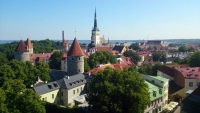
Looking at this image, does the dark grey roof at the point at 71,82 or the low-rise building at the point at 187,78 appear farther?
the low-rise building at the point at 187,78

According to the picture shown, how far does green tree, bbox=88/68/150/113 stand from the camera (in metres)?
23.2

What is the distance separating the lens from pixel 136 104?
23.5m

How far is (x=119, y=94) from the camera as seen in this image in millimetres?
23469

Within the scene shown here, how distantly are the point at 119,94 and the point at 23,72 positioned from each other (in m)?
18.6

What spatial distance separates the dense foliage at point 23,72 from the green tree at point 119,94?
580 inches

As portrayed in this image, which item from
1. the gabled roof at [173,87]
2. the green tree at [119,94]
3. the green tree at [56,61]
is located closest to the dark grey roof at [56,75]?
the green tree at [56,61]

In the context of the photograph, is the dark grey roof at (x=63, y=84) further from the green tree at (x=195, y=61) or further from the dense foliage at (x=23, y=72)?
the green tree at (x=195, y=61)

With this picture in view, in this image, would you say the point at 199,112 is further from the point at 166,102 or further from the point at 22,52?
the point at 22,52

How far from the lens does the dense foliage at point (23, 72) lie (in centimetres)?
3269

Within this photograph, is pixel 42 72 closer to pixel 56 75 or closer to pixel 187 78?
pixel 56 75

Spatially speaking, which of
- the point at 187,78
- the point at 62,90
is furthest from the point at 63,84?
the point at 187,78

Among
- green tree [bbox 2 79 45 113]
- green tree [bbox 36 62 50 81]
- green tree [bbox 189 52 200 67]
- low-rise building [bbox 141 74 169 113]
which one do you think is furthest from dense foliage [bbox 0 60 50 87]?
green tree [bbox 189 52 200 67]

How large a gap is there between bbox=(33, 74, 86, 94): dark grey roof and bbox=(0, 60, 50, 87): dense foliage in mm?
5766

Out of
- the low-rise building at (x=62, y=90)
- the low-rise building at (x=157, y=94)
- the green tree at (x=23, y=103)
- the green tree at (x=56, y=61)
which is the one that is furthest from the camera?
the green tree at (x=56, y=61)
